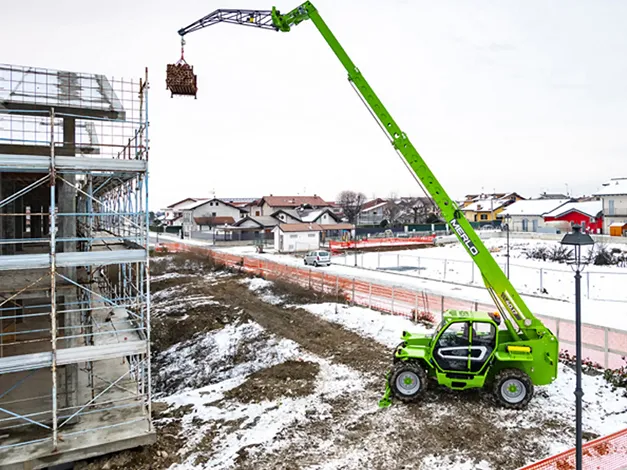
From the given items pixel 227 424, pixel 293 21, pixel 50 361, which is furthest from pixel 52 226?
pixel 293 21

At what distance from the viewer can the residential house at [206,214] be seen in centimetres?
6906

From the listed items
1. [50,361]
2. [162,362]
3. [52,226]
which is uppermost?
[52,226]

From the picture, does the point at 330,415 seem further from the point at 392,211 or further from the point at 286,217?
the point at 392,211

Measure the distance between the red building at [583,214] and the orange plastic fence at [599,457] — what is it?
5001 cm

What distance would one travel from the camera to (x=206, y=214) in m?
71.7

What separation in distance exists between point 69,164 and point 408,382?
9.16m

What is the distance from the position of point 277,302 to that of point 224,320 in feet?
12.6

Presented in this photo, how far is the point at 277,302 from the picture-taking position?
80.6 ft

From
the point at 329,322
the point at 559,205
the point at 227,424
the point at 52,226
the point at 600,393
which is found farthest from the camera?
the point at 559,205

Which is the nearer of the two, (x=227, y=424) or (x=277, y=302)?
(x=227, y=424)

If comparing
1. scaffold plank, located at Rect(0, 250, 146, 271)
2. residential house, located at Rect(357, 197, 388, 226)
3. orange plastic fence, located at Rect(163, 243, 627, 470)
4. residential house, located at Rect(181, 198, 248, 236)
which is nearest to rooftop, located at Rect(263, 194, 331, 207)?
residential house, located at Rect(181, 198, 248, 236)

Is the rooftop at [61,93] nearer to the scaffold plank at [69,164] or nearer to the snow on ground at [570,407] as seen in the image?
the scaffold plank at [69,164]

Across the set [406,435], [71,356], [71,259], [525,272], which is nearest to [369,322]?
[406,435]

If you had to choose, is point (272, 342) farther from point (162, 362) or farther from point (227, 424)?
point (227, 424)
